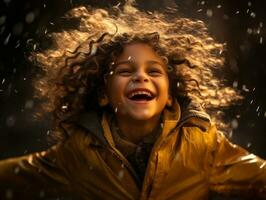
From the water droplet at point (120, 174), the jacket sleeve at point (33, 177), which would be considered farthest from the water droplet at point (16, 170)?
the water droplet at point (120, 174)

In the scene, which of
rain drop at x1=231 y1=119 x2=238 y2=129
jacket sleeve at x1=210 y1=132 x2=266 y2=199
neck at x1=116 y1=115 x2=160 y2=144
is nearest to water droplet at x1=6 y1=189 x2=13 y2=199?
neck at x1=116 y1=115 x2=160 y2=144

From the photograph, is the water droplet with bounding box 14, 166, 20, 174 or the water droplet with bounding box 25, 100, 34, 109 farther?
the water droplet with bounding box 25, 100, 34, 109

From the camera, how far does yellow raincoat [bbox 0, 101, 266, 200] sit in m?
2.50

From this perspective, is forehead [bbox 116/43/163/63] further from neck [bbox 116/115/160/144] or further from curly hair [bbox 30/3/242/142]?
neck [bbox 116/115/160/144]

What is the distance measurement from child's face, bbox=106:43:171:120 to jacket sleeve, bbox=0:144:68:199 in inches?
9.5

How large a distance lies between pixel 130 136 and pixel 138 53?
26 centimetres

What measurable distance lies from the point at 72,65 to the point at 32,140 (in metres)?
1.00

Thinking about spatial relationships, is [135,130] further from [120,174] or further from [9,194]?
[9,194]

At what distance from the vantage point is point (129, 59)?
2607mm

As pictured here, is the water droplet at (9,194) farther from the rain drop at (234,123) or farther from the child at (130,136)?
the rain drop at (234,123)

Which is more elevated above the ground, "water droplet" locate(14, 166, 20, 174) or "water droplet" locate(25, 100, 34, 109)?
"water droplet" locate(14, 166, 20, 174)

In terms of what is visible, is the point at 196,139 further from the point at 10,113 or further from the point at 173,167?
the point at 10,113

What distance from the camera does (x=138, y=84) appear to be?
2541mm

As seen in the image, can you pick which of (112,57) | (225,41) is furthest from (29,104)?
(112,57)
